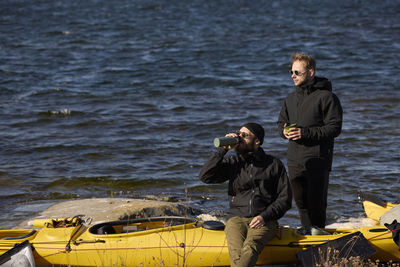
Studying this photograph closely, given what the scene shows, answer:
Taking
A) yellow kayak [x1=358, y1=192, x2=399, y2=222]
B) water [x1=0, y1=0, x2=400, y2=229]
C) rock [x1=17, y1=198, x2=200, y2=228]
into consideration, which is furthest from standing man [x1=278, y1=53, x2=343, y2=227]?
water [x1=0, y1=0, x2=400, y2=229]

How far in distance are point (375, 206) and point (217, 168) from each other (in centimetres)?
274

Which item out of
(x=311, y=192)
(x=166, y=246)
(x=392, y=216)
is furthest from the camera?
(x=392, y=216)

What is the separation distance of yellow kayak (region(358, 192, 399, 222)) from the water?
406 mm

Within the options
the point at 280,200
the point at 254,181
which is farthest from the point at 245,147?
the point at 280,200

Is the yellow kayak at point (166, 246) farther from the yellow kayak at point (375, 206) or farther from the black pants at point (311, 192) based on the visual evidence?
the yellow kayak at point (375, 206)

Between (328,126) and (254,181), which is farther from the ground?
(328,126)

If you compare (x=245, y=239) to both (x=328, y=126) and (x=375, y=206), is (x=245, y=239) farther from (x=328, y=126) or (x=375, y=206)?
(x=375, y=206)

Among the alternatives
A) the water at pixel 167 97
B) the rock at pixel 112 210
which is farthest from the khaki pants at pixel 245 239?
the water at pixel 167 97

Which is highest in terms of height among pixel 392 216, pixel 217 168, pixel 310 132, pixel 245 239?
pixel 310 132

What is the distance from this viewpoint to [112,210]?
6844 millimetres

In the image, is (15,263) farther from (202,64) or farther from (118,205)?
(202,64)

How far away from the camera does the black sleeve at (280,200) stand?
4926 mm

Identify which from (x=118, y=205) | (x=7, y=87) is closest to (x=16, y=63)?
(x=7, y=87)

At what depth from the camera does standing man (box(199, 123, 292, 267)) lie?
16.1 feet
